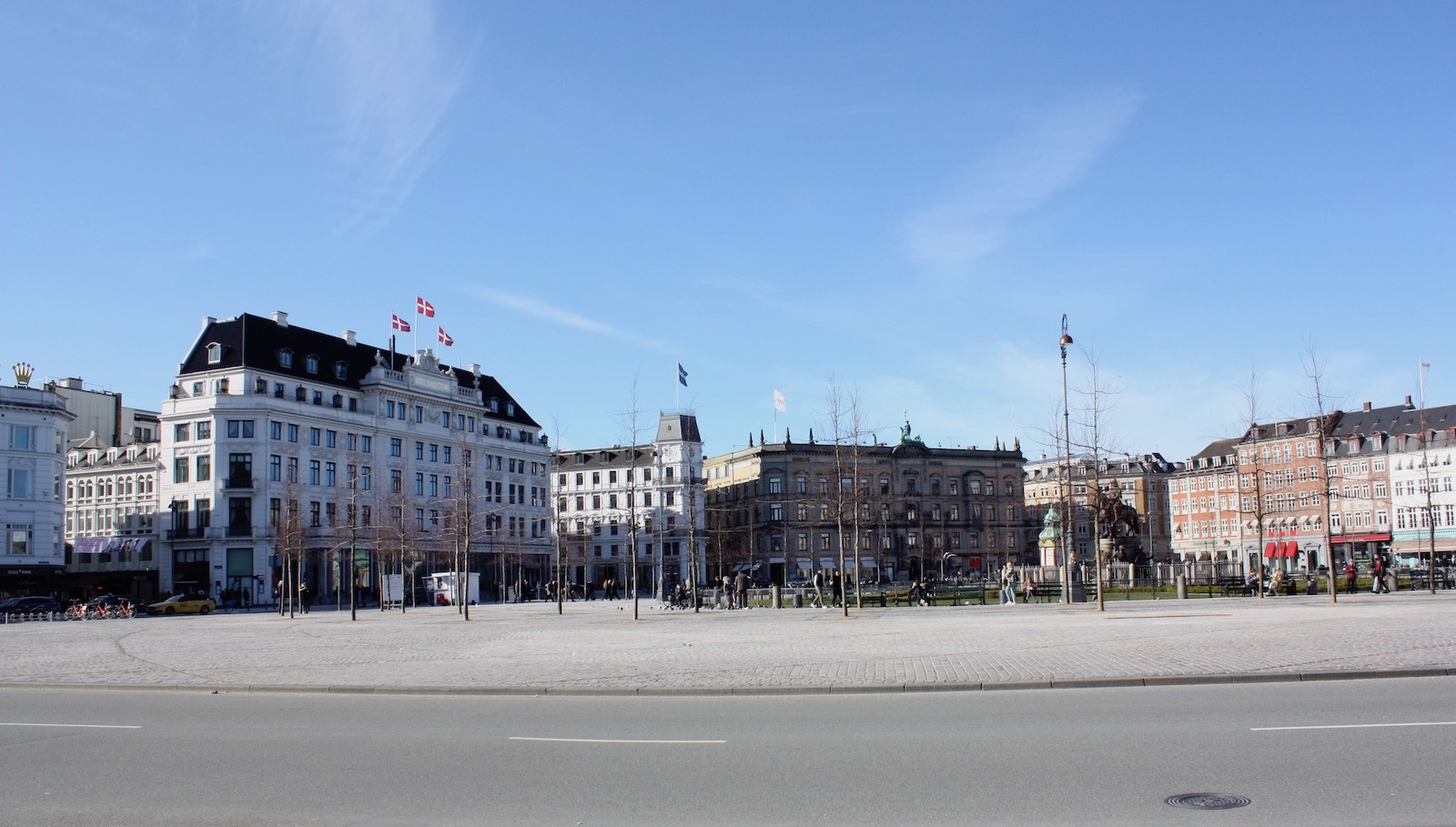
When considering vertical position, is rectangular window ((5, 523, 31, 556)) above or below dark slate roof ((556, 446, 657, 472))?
below

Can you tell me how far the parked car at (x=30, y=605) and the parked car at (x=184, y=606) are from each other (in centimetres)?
489

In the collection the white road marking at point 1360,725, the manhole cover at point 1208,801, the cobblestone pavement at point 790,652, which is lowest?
the cobblestone pavement at point 790,652

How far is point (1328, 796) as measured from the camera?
30.1 feet

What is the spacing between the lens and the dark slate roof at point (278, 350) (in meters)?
90.6

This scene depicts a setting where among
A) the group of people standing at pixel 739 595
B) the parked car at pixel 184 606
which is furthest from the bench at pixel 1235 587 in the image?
the parked car at pixel 184 606

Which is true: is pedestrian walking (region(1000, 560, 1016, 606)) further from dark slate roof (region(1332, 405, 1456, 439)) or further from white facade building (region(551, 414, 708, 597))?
white facade building (region(551, 414, 708, 597))

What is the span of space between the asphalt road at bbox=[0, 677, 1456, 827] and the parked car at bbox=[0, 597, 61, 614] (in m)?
51.1

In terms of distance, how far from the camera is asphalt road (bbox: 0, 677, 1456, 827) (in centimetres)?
925

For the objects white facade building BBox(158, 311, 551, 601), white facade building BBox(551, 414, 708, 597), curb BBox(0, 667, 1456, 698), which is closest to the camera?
curb BBox(0, 667, 1456, 698)

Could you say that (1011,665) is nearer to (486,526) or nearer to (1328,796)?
(1328,796)

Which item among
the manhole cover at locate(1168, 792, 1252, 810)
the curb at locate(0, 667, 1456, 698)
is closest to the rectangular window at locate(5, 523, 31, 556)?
the curb at locate(0, 667, 1456, 698)

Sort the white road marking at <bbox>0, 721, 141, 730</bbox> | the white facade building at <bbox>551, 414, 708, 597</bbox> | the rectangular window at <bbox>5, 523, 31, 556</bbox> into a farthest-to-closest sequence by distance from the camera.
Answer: the white facade building at <bbox>551, 414, 708, 597</bbox>
the rectangular window at <bbox>5, 523, 31, 556</bbox>
the white road marking at <bbox>0, 721, 141, 730</bbox>

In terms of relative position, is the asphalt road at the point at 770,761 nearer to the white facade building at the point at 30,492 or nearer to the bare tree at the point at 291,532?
the bare tree at the point at 291,532

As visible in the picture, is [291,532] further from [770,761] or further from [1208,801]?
[1208,801]
